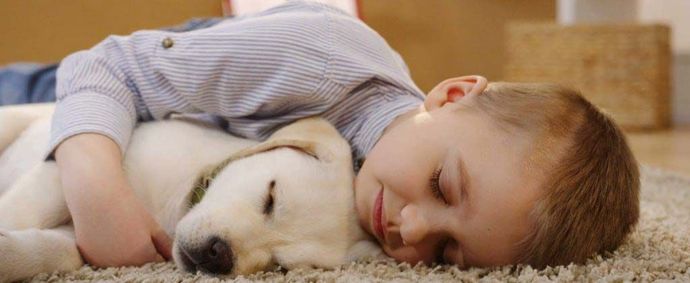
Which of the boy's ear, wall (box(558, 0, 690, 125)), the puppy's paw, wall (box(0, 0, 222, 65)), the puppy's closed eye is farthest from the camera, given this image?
wall (box(558, 0, 690, 125))

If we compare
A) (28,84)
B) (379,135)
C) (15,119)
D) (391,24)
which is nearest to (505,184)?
(379,135)

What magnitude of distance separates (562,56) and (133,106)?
2858mm

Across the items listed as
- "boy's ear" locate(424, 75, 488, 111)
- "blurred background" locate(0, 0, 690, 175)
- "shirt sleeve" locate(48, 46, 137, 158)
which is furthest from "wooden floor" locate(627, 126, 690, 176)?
"shirt sleeve" locate(48, 46, 137, 158)

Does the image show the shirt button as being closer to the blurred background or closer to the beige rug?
the beige rug

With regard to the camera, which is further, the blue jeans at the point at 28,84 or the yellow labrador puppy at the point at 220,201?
the blue jeans at the point at 28,84

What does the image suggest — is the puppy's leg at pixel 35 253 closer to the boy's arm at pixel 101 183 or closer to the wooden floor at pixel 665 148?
the boy's arm at pixel 101 183

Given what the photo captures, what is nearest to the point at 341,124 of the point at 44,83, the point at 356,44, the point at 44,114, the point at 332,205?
the point at 356,44

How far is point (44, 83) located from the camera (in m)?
1.93

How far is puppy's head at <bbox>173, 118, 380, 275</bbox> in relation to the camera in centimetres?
101

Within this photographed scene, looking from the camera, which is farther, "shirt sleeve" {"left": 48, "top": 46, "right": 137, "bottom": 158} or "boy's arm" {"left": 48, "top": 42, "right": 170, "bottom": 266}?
"shirt sleeve" {"left": 48, "top": 46, "right": 137, "bottom": 158}

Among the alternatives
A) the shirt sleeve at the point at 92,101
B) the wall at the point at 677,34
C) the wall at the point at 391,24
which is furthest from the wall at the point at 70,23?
the wall at the point at 677,34

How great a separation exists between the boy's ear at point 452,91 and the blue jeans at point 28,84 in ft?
2.77

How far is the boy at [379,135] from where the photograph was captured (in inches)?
39.2

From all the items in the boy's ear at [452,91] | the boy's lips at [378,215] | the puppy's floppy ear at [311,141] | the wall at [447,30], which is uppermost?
the boy's ear at [452,91]
